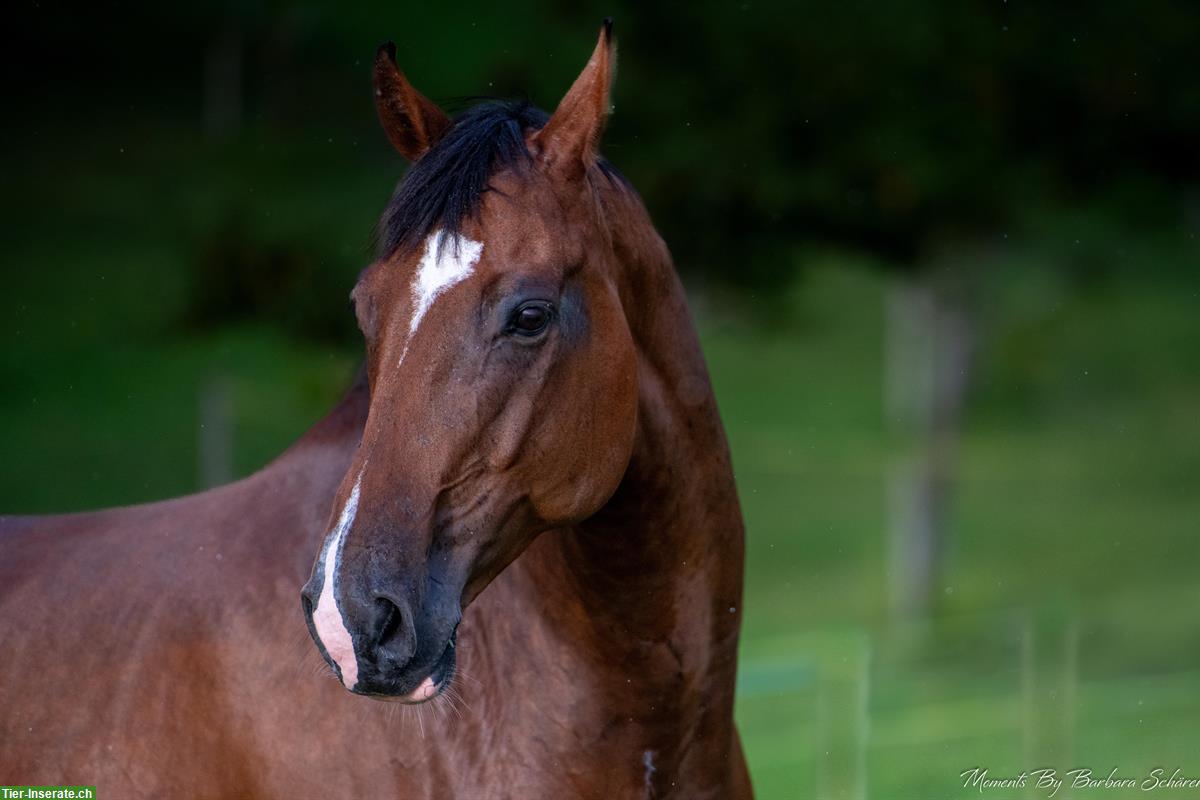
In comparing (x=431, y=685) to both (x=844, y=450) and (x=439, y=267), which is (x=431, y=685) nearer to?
(x=439, y=267)

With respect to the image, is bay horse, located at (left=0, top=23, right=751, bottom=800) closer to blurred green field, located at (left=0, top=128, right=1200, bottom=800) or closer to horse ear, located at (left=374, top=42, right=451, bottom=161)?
horse ear, located at (left=374, top=42, right=451, bottom=161)

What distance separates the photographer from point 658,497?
240 centimetres

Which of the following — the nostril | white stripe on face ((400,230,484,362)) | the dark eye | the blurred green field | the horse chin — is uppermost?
white stripe on face ((400,230,484,362))

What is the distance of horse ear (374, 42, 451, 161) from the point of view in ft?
7.56

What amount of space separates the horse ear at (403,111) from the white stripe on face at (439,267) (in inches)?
11.1

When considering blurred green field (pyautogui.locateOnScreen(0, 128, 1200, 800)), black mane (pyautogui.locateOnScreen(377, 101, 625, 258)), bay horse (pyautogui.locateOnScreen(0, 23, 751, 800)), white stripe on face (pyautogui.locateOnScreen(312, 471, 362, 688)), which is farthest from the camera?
blurred green field (pyautogui.locateOnScreen(0, 128, 1200, 800))

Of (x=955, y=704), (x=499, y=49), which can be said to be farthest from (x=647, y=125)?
(x=955, y=704)

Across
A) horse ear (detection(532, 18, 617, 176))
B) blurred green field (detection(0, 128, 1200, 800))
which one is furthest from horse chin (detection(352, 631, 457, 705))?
blurred green field (detection(0, 128, 1200, 800))

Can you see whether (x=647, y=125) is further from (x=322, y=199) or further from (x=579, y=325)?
(x=579, y=325)

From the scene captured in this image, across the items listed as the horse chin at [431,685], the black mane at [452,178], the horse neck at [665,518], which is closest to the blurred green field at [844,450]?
the horse neck at [665,518]

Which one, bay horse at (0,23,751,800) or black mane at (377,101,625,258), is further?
black mane at (377,101,625,258)

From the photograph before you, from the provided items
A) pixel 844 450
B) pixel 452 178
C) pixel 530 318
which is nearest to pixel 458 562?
pixel 530 318

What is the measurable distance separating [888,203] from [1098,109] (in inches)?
57.6

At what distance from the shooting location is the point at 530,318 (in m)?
2.10
